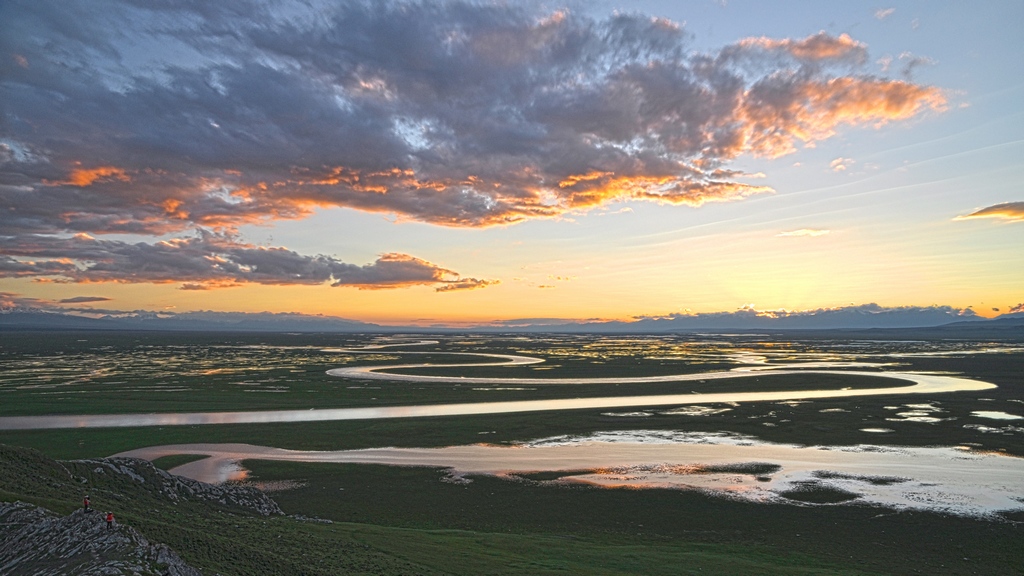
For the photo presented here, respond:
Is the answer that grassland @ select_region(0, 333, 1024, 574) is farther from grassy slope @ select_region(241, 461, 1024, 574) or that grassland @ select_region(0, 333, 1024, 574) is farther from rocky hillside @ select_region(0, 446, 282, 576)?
rocky hillside @ select_region(0, 446, 282, 576)

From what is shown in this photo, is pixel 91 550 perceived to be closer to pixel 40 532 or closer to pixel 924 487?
pixel 40 532

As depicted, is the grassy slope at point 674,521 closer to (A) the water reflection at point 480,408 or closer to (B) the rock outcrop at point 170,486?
(B) the rock outcrop at point 170,486

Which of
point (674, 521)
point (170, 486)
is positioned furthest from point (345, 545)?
point (674, 521)

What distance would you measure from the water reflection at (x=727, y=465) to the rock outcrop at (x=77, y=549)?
868 inches

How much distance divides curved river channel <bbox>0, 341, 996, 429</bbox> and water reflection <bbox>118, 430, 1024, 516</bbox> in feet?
46.1

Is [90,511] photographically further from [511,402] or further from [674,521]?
[511,402]

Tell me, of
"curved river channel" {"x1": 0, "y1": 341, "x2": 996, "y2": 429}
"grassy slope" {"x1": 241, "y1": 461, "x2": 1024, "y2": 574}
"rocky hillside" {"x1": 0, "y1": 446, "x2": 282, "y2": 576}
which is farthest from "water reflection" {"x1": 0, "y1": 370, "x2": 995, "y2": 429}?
"rocky hillside" {"x1": 0, "y1": 446, "x2": 282, "y2": 576}

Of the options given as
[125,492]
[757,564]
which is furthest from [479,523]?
[125,492]

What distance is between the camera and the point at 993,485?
34250mm

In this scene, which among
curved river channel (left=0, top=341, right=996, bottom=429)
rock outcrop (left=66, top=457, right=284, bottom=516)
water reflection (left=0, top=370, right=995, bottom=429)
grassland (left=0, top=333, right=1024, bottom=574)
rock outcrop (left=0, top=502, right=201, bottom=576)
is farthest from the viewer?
curved river channel (left=0, top=341, right=996, bottom=429)

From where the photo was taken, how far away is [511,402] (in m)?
70.2

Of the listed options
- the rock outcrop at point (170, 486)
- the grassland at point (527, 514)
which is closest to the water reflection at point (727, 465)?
the grassland at point (527, 514)

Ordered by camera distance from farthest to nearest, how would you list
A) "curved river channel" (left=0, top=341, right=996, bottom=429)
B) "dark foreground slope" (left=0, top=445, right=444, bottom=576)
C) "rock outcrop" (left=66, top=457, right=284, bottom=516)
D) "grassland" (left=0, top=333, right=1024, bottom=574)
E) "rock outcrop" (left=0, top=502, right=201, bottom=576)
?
"curved river channel" (left=0, top=341, right=996, bottom=429)
"rock outcrop" (left=66, top=457, right=284, bottom=516)
"grassland" (left=0, top=333, right=1024, bottom=574)
"dark foreground slope" (left=0, top=445, right=444, bottom=576)
"rock outcrop" (left=0, top=502, right=201, bottom=576)

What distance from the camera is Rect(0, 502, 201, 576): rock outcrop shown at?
13.6 m
